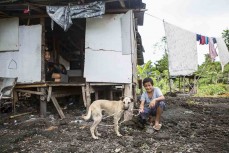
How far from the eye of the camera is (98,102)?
19.2 feet

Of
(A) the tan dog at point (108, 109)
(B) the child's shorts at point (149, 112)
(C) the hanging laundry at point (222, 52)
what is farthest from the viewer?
(C) the hanging laundry at point (222, 52)

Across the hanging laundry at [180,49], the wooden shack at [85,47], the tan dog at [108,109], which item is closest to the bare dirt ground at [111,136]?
the tan dog at [108,109]

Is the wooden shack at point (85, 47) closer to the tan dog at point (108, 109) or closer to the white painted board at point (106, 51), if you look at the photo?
the white painted board at point (106, 51)

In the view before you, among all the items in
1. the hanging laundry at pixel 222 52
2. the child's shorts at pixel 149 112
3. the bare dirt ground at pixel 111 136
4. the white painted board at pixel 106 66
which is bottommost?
the bare dirt ground at pixel 111 136

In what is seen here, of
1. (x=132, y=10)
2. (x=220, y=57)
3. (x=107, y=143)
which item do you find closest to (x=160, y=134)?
(x=107, y=143)

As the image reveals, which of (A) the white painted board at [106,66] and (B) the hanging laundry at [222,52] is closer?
(A) the white painted board at [106,66]

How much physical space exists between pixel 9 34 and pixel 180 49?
5.89 metres

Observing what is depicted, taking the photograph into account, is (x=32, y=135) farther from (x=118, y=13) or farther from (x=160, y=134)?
(x=118, y=13)

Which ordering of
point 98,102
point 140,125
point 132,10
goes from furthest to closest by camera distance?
1. point 132,10
2. point 140,125
3. point 98,102

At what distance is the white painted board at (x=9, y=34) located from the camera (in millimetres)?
8125

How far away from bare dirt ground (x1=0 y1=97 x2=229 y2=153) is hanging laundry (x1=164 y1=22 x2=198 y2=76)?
6.90 ft

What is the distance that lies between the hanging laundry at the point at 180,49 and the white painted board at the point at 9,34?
507 cm

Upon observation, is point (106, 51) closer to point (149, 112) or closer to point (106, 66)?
point (106, 66)

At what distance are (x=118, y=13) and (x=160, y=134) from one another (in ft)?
12.7
